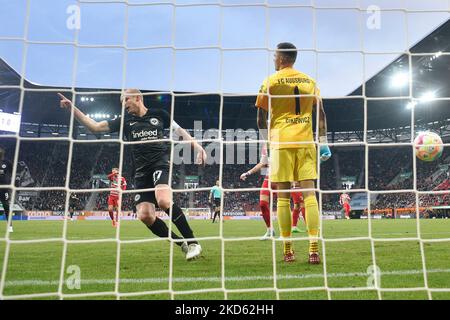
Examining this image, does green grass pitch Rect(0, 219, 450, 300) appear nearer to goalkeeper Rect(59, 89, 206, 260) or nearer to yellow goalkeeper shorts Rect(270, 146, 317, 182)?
goalkeeper Rect(59, 89, 206, 260)

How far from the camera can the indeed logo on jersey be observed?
14.6 feet

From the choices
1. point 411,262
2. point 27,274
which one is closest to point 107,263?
point 27,274

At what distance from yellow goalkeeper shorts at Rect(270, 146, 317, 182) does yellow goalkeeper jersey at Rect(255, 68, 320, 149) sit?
2.6 inches

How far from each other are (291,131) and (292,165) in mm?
316

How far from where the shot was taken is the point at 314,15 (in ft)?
11.5

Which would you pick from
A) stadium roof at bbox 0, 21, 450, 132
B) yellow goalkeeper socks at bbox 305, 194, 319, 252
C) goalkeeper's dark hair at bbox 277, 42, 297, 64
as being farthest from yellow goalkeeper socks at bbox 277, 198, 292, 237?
stadium roof at bbox 0, 21, 450, 132

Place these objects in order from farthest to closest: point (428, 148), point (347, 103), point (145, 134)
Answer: point (347, 103)
point (428, 148)
point (145, 134)

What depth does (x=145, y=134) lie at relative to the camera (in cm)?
445

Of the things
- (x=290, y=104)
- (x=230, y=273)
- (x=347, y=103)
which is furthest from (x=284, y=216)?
(x=347, y=103)

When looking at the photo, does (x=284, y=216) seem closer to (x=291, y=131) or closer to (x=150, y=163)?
(x=291, y=131)

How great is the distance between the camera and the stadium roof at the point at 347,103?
18.5 metres

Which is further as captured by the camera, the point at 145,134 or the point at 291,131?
the point at 145,134

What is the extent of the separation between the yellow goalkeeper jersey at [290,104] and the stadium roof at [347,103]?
529 inches

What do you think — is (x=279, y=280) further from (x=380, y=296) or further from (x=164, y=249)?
(x=164, y=249)
